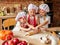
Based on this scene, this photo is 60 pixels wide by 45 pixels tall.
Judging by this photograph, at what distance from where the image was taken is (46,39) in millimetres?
1925

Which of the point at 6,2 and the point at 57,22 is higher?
the point at 6,2

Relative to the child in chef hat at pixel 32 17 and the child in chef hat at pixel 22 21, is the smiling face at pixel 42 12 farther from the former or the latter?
the child in chef hat at pixel 22 21

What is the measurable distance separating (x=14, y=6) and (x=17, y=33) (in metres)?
1.89

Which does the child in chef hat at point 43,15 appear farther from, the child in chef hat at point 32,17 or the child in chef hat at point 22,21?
the child in chef hat at point 22,21

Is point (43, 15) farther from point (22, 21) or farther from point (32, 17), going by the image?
point (22, 21)

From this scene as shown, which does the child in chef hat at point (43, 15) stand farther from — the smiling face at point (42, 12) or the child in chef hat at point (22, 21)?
the child in chef hat at point (22, 21)

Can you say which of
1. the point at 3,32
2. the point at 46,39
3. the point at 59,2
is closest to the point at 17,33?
the point at 3,32

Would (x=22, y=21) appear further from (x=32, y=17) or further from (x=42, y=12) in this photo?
(x=42, y=12)

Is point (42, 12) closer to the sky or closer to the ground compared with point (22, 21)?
closer to the sky

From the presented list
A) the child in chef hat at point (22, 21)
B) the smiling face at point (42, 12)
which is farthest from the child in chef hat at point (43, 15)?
the child in chef hat at point (22, 21)

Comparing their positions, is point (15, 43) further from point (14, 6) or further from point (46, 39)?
point (14, 6)

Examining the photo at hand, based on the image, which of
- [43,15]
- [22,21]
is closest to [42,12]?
[43,15]

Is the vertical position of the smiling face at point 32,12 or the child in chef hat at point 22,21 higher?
the smiling face at point 32,12

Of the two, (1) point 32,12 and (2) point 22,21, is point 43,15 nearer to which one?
(1) point 32,12
